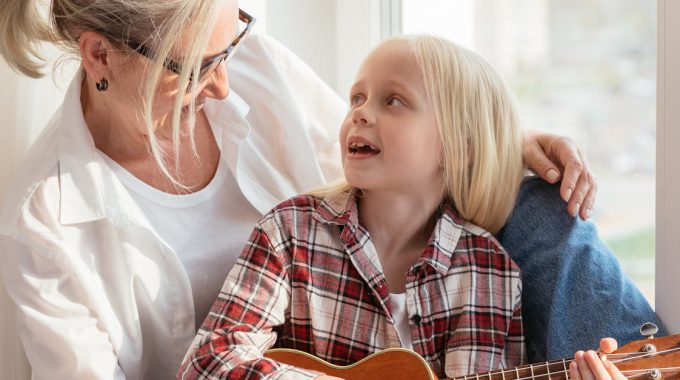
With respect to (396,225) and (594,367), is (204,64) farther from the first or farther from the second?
(594,367)

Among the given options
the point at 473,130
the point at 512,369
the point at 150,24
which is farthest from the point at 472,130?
the point at 150,24

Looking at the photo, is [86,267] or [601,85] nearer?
[86,267]

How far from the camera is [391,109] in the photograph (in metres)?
1.40

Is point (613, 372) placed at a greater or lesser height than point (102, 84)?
lesser

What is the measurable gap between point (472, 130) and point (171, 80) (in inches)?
20.0

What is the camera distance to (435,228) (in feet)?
4.70

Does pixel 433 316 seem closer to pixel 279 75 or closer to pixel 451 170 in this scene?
pixel 451 170

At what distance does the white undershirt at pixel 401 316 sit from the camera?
1400mm

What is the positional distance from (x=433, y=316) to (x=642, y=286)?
594mm

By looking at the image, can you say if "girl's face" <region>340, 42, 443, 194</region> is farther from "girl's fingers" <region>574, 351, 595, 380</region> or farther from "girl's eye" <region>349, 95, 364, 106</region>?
"girl's fingers" <region>574, 351, 595, 380</region>

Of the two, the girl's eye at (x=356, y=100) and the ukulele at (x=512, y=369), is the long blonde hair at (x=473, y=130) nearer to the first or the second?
the girl's eye at (x=356, y=100)

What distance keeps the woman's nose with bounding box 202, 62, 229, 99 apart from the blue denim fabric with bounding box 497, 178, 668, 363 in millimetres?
553

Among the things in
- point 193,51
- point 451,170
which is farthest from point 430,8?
point 193,51

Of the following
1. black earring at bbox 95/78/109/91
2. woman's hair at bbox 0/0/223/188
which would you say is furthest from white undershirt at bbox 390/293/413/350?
black earring at bbox 95/78/109/91
